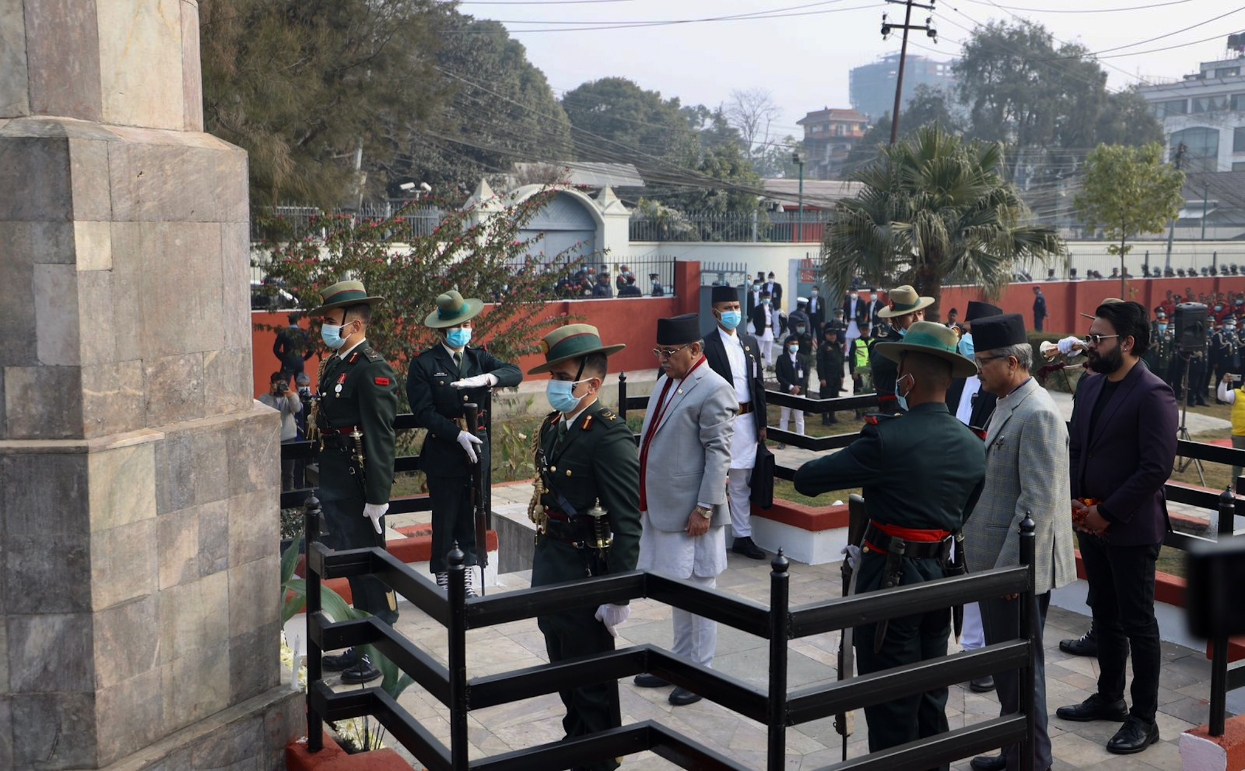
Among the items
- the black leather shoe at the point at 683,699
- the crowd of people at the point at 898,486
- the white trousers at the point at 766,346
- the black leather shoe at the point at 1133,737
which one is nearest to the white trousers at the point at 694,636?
the crowd of people at the point at 898,486

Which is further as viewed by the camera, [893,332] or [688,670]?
[893,332]

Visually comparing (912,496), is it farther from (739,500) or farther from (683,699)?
(739,500)

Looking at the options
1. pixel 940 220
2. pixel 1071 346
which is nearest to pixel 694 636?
pixel 1071 346

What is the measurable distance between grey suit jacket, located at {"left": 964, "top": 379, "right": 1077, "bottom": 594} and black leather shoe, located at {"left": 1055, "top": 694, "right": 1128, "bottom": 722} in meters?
0.75

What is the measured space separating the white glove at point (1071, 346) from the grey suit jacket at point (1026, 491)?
2.44 feet

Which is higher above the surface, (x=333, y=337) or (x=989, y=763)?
(x=333, y=337)

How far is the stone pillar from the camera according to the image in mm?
3600

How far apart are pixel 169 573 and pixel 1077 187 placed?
7318 centimetres

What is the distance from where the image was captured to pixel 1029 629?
3.79m

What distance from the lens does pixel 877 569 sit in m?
4.38

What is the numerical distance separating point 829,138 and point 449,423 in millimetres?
151041

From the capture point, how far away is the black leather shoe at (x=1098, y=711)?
539 centimetres

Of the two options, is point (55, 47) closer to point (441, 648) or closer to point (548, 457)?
point (548, 457)

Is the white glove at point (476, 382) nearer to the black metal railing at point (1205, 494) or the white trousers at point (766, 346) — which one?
the black metal railing at point (1205, 494)
